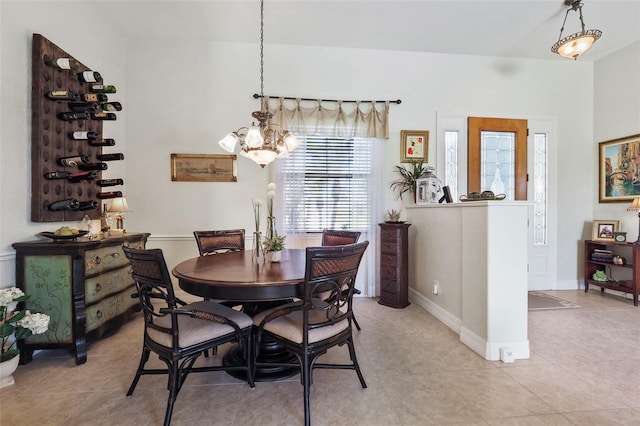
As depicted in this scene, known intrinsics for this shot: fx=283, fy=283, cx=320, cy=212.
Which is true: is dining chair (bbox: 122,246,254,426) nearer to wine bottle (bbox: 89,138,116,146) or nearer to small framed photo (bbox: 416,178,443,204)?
wine bottle (bbox: 89,138,116,146)

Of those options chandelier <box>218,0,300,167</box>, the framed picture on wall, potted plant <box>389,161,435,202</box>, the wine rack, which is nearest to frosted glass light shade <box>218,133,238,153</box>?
chandelier <box>218,0,300,167</box>

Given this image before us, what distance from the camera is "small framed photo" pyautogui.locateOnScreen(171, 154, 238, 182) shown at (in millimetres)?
3611

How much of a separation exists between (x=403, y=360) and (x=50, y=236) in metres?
2.87

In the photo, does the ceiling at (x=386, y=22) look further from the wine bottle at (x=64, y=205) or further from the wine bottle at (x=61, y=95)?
the wine bottle at (x=64, y=205)

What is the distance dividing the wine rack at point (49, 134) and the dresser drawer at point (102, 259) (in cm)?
49

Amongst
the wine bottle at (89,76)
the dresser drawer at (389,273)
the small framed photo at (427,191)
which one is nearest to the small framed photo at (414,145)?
the small framed photo at (427,191)

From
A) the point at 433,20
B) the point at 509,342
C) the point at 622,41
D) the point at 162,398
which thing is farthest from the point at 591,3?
the point at 162,398

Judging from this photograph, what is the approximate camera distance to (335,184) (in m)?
3.81

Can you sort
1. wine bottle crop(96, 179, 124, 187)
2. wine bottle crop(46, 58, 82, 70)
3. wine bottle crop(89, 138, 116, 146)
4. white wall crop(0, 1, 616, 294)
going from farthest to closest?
white wall crop(0, 1, 616, 294), wine bottle crop(96, 179, 124, 187), wine bottle crop(89, 138, 116, 146), wine bottle crop(46, 58, 82, 70)

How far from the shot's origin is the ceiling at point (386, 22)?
2.99 metres

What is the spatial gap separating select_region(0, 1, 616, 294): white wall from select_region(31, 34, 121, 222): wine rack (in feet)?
2.22

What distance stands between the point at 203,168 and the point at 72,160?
134cm

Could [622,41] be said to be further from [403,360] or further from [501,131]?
[403,360]

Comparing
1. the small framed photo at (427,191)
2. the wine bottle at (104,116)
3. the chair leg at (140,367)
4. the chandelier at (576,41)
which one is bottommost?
the chair leg at (140,367)
